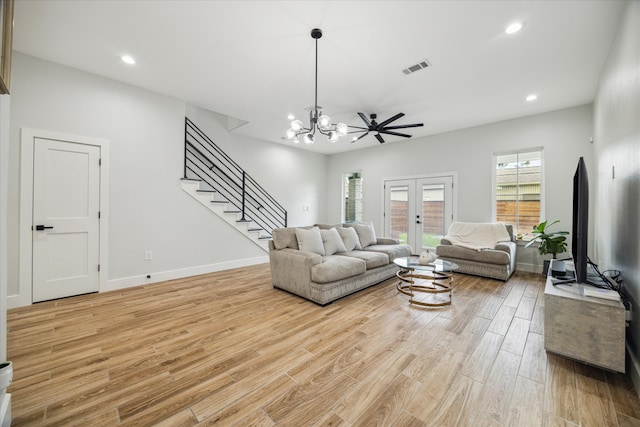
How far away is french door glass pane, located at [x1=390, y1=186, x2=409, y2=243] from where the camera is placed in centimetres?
672

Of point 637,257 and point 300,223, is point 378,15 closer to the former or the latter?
point 637,257

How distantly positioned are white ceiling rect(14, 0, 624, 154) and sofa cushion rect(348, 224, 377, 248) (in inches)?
87.3

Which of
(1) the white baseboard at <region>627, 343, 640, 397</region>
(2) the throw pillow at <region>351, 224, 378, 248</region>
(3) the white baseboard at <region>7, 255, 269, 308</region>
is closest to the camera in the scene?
(1) the white baseboard at <region>627, 343, 640, 397</region>

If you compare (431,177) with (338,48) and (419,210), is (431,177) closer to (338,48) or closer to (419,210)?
(419,210)

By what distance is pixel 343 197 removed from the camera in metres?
8.15

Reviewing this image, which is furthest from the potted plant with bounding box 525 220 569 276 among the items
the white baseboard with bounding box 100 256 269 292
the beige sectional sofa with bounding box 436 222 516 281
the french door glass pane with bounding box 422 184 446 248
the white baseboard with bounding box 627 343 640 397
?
the white baseboard with bounding box 100 256 269 292

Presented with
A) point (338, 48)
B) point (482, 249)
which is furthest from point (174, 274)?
point (482, 249)

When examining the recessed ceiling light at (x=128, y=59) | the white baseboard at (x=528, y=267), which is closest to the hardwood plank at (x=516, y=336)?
the white baseboard at (x=528, y=267)

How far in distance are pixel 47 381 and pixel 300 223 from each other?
6.12 metres

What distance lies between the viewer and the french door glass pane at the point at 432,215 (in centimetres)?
612

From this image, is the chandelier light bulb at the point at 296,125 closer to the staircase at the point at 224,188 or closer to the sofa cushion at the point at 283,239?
the sofa cushion at the point at 283,239

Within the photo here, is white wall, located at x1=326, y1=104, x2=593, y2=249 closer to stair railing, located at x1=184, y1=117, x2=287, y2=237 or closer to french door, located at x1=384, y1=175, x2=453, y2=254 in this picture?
A: french door, located at x1=384, y1=175, x2=453, y2=254

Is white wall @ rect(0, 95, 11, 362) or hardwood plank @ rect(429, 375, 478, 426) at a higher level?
white wall @ rect(0, 95, 11, 362)

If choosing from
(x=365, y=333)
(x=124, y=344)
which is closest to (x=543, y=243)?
(x=365, y=333)
